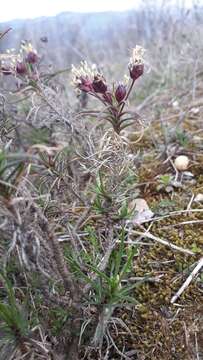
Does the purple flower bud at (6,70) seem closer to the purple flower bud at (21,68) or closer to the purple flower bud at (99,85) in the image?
the purple flower bud at (21,68)

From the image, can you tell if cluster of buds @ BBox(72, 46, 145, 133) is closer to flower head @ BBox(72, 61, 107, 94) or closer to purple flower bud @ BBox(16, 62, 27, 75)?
flower head @ BBox(72, 61, 107, 94)

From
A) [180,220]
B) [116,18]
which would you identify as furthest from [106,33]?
[180,220]

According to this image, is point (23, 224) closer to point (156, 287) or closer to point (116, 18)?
point (156, 287)

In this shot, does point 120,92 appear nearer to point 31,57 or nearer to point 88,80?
point 88,80

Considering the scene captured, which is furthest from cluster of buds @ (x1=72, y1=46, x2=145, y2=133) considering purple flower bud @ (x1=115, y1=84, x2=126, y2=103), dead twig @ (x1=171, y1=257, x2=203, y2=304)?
dead twig @ (x1=171, y1=257, x2=203, y2=304)

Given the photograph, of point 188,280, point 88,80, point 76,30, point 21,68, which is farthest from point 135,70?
point 76,30

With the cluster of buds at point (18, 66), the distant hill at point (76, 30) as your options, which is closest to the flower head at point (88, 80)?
the cluster of buds at point (18, 66)
